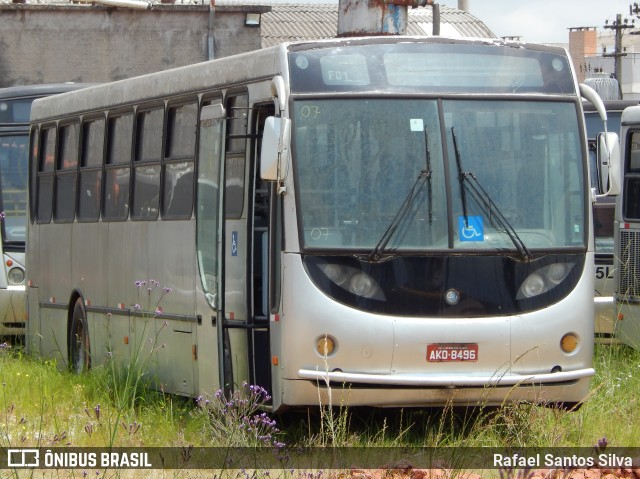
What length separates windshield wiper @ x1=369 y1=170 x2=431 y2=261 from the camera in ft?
30.2

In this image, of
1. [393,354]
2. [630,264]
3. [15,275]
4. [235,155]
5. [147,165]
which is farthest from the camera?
[15,275]

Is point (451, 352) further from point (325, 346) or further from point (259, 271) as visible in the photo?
point (259, 271)

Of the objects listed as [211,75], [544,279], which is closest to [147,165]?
[211,75]

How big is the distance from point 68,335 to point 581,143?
6435 mm

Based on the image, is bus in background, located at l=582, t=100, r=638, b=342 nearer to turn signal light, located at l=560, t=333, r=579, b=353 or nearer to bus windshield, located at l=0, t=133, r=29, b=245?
turn signal light, located at l=560, t=333, r=579, b=353

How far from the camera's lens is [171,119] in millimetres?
11688

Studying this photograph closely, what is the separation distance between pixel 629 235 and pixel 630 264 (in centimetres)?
31

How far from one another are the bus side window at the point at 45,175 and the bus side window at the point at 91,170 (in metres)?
1.13

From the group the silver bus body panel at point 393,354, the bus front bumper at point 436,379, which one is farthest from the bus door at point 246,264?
the bus front bumper at point 436,379

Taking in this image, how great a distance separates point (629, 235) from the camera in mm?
14758

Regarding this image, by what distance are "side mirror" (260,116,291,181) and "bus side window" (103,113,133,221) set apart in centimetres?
370

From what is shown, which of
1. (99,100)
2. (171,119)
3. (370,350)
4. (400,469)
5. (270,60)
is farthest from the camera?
(99,100)

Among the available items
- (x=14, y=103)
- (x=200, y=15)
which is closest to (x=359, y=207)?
(x=14, y=103)

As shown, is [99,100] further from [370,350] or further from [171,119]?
[370,350]
